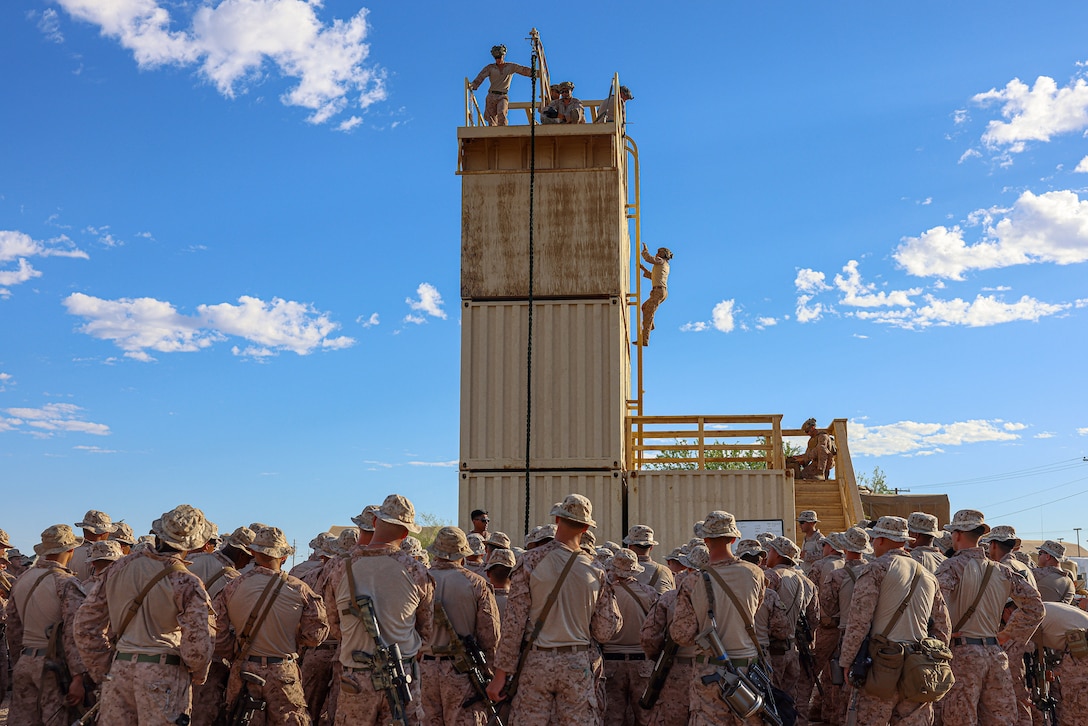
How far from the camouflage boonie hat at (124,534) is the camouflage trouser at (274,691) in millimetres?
3025

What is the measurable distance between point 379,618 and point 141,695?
139cm

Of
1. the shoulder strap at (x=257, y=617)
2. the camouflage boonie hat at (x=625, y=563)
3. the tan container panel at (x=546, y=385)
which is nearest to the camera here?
the shoulder strap at (x=257, y=617)

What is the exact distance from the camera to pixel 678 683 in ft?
24.9

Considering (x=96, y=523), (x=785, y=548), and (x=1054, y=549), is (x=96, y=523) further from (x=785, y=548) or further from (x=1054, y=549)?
(x=1054, y=549)

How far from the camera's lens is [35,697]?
333 inches

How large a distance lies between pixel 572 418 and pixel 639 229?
15.5ft

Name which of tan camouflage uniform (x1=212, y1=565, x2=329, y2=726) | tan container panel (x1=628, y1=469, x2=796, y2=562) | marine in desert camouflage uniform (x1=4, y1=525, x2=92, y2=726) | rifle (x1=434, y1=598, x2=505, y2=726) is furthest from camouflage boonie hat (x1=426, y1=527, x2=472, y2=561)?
tan container panel (x1=628, y1=469, x2=796, y2=562)

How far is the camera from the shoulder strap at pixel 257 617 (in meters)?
6.70

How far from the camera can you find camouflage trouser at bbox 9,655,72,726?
27.0 ft

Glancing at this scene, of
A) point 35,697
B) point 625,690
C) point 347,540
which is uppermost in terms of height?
point 347,540

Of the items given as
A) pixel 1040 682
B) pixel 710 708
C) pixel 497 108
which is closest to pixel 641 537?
pixel 710 708

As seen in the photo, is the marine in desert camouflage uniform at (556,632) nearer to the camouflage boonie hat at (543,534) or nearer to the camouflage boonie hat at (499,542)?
the camouflage boonie hat at (543,534)

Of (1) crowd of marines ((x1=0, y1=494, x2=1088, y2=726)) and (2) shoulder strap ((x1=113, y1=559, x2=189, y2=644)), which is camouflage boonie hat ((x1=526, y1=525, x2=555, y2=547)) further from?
(2) shoulder strap ((x1=113, y1=559, x2=189, y2=644))

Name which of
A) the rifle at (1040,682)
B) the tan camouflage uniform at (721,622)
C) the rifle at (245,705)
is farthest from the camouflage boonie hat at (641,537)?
the rifle at (1040,682)
